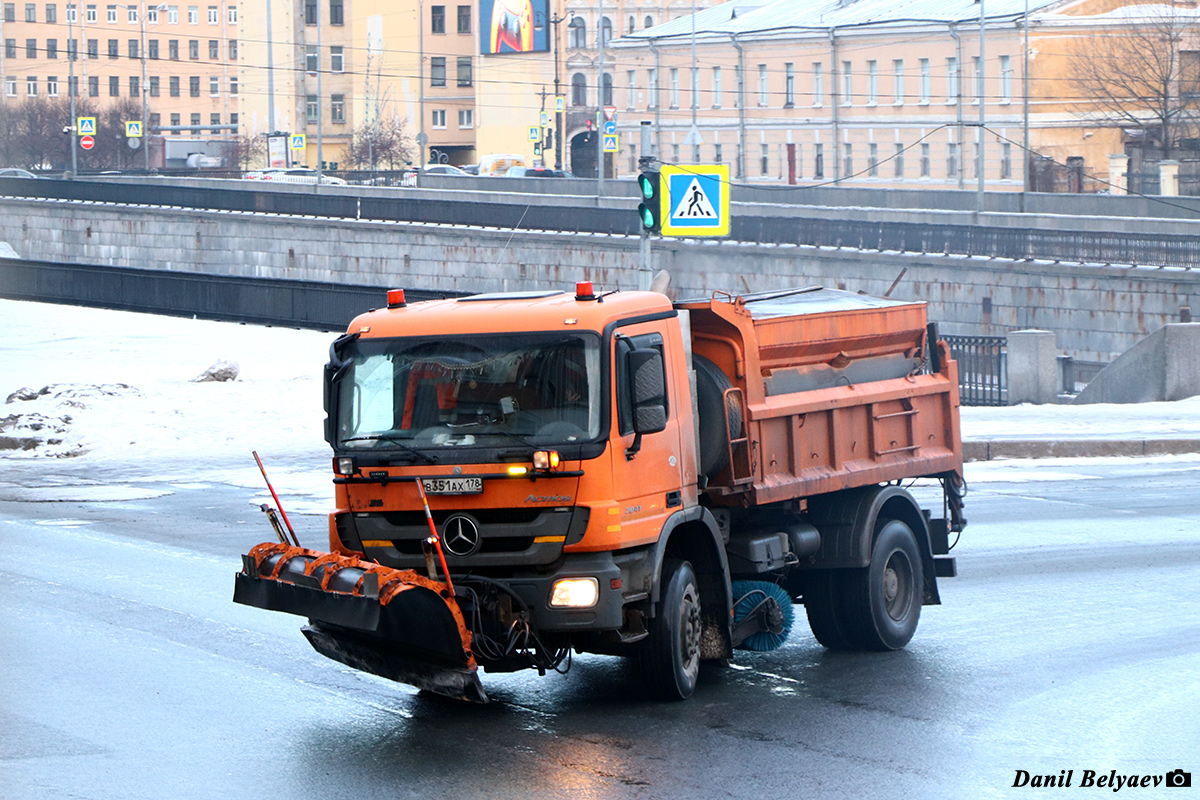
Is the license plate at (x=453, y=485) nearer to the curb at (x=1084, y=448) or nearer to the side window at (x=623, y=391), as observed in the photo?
the side window at (x=623, y=391)

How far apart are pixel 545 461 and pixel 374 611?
40.7 inches

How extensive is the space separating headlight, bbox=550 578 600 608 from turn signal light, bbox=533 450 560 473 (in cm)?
52

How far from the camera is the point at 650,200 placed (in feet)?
57.5

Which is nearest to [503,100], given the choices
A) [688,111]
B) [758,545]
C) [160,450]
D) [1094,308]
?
[688,111]

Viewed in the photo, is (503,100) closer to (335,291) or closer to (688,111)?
(688,111)

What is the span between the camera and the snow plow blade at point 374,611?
24.7ft

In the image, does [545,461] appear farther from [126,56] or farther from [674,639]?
[126,56]

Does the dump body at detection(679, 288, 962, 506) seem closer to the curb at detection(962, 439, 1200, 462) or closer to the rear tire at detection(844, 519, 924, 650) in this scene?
the rear tire at detection(844, 519, 924, 650)

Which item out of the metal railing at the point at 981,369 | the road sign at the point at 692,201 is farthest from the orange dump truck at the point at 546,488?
the metal railing at the point at 981,369

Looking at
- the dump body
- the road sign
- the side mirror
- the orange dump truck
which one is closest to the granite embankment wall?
the road sign

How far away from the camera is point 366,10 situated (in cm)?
11075

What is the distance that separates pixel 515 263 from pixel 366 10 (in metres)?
61.7

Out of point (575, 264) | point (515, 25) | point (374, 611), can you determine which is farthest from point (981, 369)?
point (515, 25)

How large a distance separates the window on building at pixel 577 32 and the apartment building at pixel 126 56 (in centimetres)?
3143
